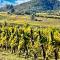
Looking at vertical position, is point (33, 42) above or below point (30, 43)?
above

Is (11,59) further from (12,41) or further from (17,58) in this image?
(12,41)

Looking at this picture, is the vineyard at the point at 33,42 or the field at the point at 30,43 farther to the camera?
the field at the point at 30,43

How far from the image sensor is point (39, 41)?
106062 mm

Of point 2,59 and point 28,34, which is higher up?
point 28,34

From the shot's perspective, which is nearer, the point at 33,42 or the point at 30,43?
the point at 33,42

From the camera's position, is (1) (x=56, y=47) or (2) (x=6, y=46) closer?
(1) (x=56, y=47)

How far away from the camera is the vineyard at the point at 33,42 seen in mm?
106875

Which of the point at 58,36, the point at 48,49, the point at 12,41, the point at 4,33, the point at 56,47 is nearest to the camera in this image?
the point at 56,47

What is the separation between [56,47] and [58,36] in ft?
69.2

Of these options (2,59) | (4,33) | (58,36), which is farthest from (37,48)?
(4,33)

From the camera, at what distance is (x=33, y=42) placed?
126000 millimetres

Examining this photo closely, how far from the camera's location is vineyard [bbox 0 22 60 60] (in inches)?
4208

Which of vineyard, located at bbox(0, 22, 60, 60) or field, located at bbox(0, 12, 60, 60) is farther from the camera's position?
field, located at bbox(0, 12, 60, 60)

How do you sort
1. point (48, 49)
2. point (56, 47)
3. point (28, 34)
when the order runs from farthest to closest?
1. point (28, 34)
2. point (48, 49)
3. point (56, 47)
